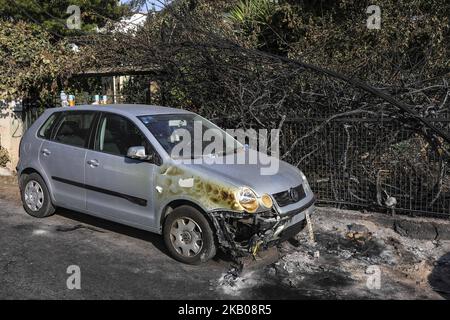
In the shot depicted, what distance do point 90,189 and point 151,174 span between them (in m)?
1.00

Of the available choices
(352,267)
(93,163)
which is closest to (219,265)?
(352,267)

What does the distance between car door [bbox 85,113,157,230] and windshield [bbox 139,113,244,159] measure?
20 centimetres

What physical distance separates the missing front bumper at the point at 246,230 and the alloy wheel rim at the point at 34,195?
2898 millimetres

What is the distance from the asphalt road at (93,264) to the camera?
14.1ft

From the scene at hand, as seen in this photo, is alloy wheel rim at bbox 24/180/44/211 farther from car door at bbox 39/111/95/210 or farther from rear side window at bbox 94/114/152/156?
rear side window at bbox 94/114/152/156

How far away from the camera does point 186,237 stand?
194 inches

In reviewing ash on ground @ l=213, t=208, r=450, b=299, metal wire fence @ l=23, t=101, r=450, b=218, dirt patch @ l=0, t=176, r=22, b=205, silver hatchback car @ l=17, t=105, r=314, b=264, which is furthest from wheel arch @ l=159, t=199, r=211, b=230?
dirt patch @ l=0, t=176, r=22, b=205

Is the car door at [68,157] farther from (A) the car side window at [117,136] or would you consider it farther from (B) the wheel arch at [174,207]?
(B) the wheel arch at [174,207]

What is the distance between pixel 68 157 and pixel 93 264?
5.07 ft

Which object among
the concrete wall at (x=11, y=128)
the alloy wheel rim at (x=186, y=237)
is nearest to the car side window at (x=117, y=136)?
the alloy wheel rim at (x=186, y=237)

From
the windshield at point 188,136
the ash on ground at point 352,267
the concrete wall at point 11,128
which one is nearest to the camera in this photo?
the ash on ground at point 352,267

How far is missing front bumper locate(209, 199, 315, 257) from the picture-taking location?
181 inches

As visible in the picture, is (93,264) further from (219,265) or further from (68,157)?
(68,157)

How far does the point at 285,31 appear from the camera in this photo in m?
10.6
